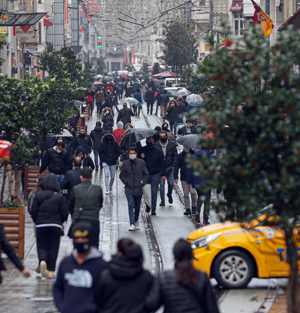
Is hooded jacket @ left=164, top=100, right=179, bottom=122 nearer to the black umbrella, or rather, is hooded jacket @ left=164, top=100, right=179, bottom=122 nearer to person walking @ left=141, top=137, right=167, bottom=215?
the black umbrella

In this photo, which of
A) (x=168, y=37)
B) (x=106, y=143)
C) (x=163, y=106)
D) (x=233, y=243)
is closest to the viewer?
(x=233, y=243)

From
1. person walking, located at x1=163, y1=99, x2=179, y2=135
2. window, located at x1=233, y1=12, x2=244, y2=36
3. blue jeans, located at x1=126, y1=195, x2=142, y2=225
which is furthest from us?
window, located at x1=233, y1=12, x2=244, y2=36

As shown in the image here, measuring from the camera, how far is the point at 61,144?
14227mm

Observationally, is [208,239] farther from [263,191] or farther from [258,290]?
[263,191]

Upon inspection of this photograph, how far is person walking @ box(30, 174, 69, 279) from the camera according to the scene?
29.7 ft

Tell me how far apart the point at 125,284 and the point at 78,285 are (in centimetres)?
52

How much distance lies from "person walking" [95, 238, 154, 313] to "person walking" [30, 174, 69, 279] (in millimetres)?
4054

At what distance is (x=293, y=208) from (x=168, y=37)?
4428cm

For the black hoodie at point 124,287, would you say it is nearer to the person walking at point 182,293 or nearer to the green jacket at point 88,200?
the person walking at point 182,293

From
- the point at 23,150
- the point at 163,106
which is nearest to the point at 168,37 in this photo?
the point at 163,106

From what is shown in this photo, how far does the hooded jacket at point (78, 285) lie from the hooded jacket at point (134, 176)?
23.5 ft

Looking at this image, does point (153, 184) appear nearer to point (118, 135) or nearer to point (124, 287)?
point (118, 135)

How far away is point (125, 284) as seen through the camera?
5051 mm

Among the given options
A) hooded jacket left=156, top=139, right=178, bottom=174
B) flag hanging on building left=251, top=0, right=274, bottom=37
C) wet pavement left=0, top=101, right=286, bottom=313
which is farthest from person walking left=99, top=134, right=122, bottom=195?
flag hanging on building left=251, top=0, right=274, bottom=37
